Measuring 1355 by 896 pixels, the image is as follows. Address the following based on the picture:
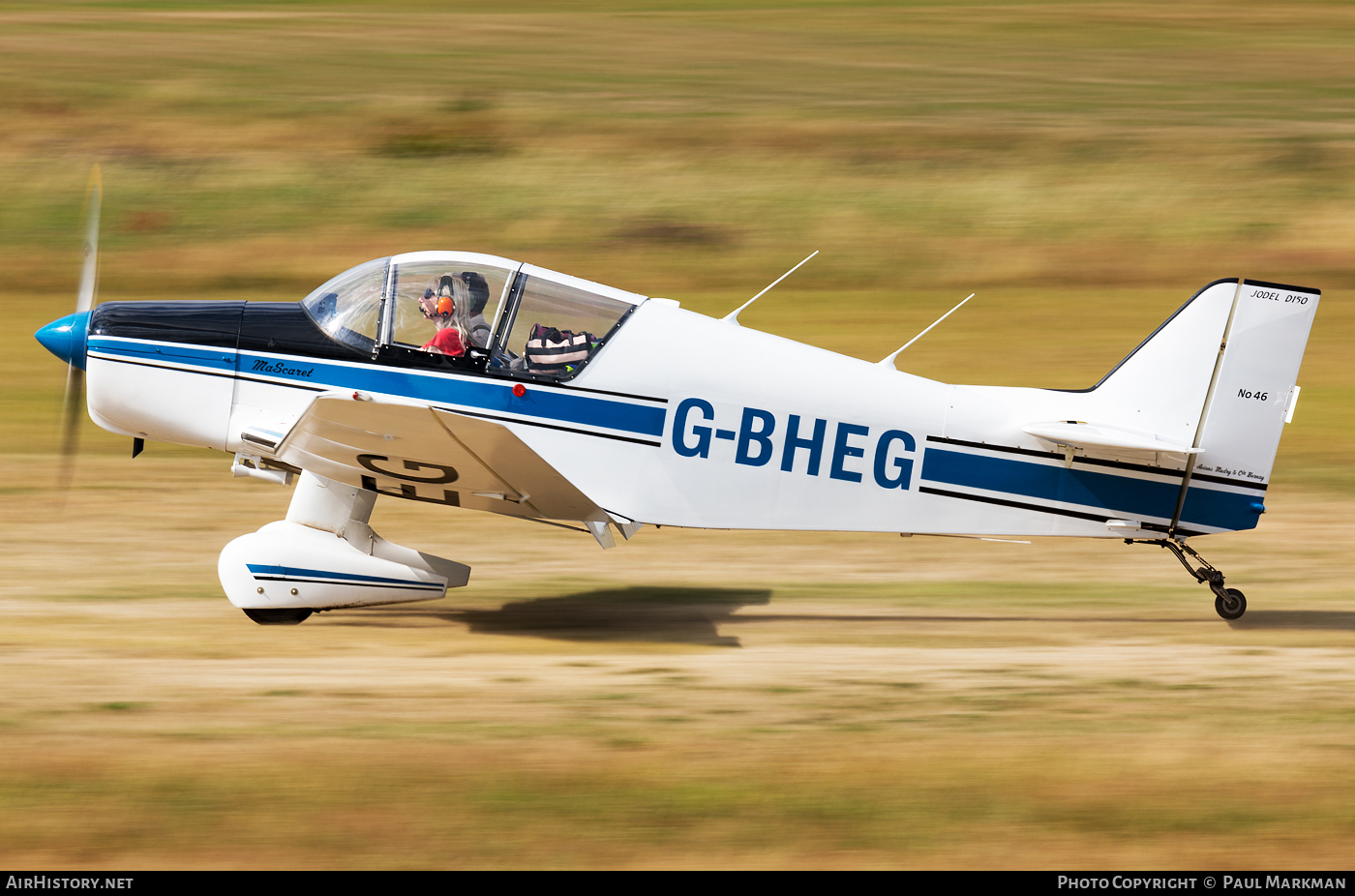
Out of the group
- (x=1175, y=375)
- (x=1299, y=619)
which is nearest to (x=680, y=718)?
(x=1175, y=375)

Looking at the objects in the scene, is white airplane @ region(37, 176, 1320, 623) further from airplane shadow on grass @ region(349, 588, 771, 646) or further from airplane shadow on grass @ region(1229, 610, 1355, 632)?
airplane shadow on grass @ region(1229, 610, 1355, 632)

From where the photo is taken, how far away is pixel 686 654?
26.2 ft

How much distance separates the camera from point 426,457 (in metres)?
7.64

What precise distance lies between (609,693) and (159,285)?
45.6 feet

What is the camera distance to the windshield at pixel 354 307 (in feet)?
26.1

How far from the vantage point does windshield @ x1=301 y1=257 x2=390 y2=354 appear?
7.96 metres

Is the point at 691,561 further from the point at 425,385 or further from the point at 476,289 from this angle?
the point at 476,289

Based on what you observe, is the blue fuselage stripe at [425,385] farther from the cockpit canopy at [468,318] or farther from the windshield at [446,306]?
the windshield at [446,306]

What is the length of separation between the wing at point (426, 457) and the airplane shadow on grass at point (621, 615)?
0.75 meters

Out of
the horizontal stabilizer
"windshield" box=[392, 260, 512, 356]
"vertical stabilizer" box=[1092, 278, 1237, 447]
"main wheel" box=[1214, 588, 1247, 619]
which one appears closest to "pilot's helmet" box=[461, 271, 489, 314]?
"windshield" box=[392, 260, 512, 356]

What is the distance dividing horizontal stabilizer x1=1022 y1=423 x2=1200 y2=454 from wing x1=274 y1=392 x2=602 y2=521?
9.00 ft

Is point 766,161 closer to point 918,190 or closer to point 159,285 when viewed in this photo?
point 918,190

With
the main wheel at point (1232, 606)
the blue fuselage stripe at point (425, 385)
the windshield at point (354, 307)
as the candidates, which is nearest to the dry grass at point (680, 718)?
the main wheel at point (1232, 606)

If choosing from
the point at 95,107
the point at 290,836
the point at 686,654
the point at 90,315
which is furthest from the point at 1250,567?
the point at 95,107
